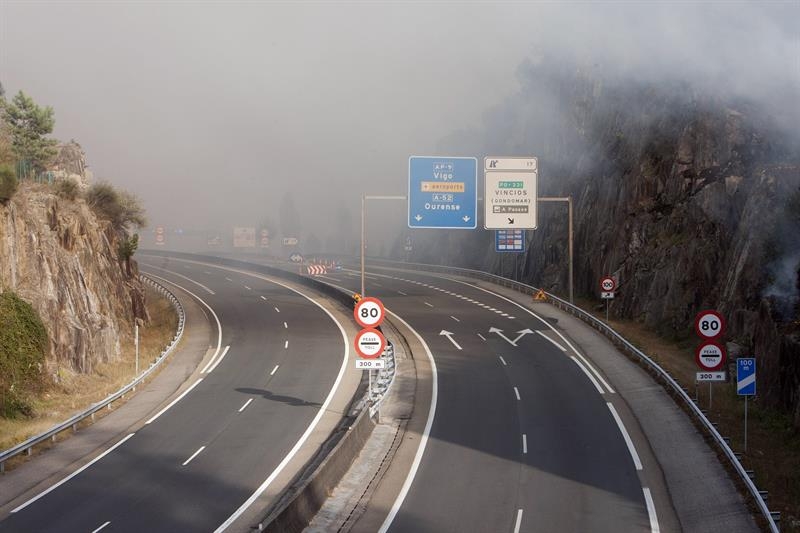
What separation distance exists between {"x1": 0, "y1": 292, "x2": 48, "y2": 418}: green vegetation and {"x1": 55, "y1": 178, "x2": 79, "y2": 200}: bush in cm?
1470

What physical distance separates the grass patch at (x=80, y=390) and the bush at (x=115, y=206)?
11029 mm

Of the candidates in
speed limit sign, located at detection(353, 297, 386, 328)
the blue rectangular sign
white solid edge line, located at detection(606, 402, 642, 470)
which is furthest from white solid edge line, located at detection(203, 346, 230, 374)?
the blue rectangular sign

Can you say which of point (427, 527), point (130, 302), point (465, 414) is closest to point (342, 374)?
point (465, 414)

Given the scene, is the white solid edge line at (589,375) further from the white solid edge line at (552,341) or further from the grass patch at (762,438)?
the grass patch at (762,438)

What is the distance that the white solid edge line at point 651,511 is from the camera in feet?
57.3

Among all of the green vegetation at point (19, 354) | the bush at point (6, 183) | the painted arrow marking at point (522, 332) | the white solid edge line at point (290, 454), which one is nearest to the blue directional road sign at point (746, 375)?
the white solid edge line at point (290, 454)

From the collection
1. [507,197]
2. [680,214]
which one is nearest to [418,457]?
[507,197]

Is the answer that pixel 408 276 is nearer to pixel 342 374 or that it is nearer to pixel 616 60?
pixel 616 60

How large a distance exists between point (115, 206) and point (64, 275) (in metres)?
20.6

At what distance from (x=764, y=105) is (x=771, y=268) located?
1755 centimetres

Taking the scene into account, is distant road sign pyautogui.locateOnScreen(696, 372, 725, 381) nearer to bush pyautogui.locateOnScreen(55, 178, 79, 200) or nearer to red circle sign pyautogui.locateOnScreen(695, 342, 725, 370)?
red circle sign pyautogui.locateOnScreen(695, 342, 725, 370)

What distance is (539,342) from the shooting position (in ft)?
139

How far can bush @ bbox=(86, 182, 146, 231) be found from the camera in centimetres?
5769

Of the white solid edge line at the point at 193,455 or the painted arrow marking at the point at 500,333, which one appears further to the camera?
the painted arrow marking at the point at 500,333
